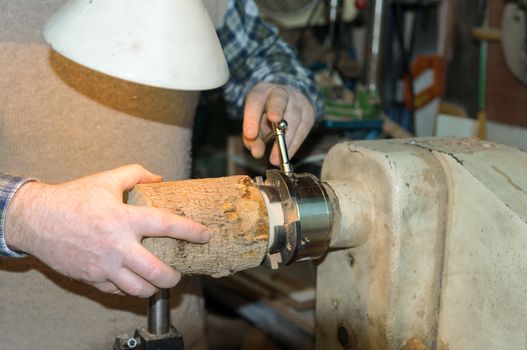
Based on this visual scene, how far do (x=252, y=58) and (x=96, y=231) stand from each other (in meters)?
0.68

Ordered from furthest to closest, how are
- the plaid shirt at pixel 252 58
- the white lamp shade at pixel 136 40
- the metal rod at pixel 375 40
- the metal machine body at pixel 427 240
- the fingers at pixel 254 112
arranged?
the metal rod at pixel 375 40 → the plaid shirt at pixel 252 58 → the fingers at pixel 254 112 → the metal machine body at pixel 427 240 → the white lamp shade at pixel 136 40

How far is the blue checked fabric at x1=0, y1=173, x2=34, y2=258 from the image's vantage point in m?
0.75

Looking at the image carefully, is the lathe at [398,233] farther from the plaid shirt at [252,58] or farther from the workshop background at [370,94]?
the workshop background at [370,94]

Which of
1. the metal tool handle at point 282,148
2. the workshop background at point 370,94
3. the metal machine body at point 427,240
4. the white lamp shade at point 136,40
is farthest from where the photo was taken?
the workshop background at point 370,94

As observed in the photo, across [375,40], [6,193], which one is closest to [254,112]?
[6,193]

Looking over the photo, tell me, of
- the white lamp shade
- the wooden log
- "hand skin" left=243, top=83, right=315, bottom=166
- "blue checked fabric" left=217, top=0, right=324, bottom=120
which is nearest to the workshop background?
"blue checked fabric" left=217, top=0, right=324, bottom=120

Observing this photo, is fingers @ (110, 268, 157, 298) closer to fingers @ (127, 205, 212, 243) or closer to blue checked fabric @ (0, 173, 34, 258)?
fingers @ (127, 205, 212, 243)

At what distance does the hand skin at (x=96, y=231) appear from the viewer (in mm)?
687

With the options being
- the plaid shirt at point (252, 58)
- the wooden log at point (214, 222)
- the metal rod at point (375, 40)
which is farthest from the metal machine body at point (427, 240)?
the metal rod at point (375, 40)

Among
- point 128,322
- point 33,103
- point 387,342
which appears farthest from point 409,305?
point 33,103

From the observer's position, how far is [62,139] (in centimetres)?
97

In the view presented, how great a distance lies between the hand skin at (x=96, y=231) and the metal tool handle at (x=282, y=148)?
0.65 ft

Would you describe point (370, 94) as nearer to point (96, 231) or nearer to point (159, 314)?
point (159, 314)

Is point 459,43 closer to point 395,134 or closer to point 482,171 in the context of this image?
point 395,134
